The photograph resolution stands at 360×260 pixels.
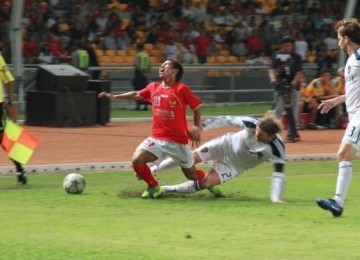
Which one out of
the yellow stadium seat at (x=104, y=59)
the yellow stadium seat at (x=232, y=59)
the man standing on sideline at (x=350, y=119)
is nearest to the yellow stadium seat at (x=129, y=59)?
the yellow stadium seat at (x=104, y=59)

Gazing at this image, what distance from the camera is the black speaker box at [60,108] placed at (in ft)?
83.0

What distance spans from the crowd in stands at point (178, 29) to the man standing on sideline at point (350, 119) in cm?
2080

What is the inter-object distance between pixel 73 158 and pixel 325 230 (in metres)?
8.64

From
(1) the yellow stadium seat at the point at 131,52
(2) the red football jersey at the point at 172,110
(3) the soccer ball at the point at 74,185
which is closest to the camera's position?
(2) the red football jersey at the point at 172,110

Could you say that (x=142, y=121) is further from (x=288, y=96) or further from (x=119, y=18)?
(x=119, y=18)

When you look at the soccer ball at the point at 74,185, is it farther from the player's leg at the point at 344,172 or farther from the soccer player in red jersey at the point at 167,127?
the player's leg at the point at 344,172

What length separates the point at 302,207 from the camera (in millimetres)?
12438

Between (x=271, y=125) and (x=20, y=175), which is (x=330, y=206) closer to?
(x=271, y=125)

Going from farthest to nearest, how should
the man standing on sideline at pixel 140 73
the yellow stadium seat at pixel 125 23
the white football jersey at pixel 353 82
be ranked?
the yellow stadium seat at pixel 125 23
the man standing on sideline at pixel 140 73
the white football jersey at pixel 353 82

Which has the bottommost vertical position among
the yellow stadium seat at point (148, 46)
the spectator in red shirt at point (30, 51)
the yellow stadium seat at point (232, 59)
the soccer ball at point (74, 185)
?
the yellow stadium seat at point (232, 59)

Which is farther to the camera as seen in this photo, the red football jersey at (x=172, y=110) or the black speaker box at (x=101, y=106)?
the black speaker box at (x=101, y=106)

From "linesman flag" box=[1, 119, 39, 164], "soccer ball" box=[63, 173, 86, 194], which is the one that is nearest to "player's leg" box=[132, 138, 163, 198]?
"soccer ball" box=[63, 173, 86, 194]

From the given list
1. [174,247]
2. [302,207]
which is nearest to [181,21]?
[302,207]

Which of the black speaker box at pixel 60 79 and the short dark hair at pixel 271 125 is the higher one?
the short dark hair at pixel 271 125
